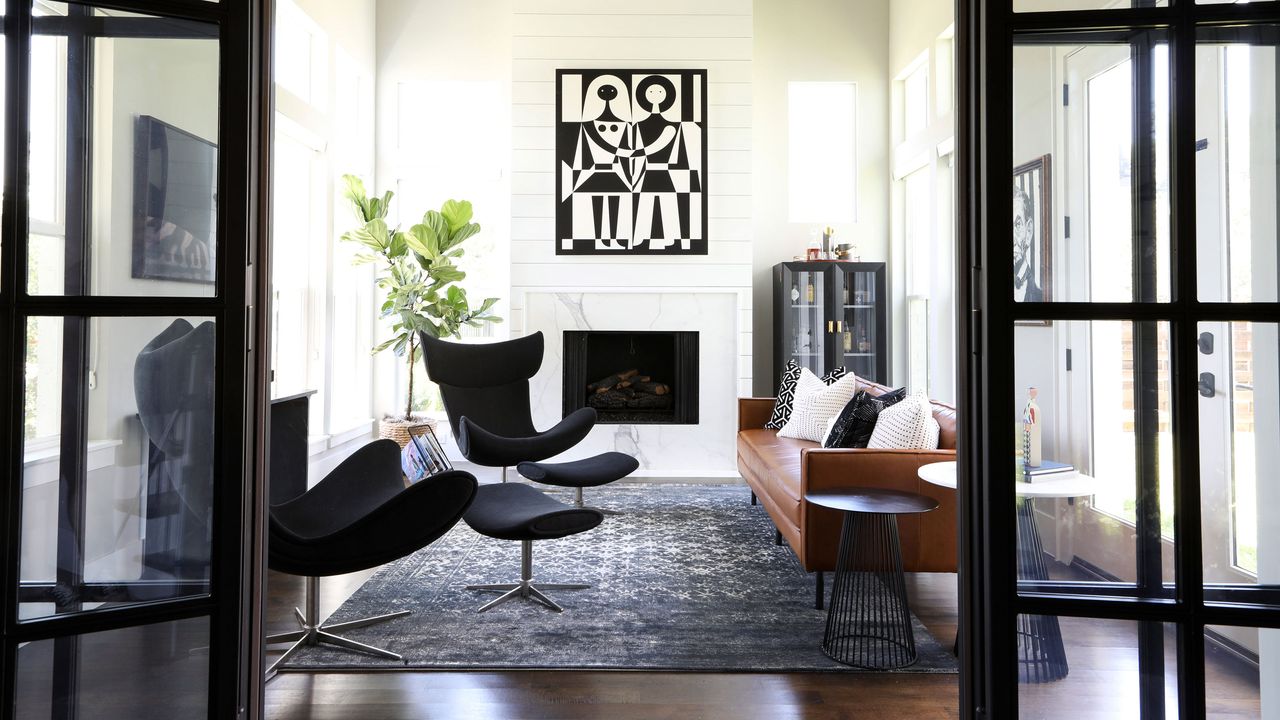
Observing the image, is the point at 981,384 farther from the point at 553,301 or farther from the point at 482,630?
the point at 553,301

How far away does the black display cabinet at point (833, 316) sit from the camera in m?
5.79

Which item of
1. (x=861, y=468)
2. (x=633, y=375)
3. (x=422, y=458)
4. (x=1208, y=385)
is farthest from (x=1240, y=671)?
(x=633, y=375)

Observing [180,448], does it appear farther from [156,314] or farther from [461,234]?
[461,234]

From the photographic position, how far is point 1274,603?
1356mm

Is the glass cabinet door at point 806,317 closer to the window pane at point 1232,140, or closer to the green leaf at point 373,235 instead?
the green leaf at point 373,235

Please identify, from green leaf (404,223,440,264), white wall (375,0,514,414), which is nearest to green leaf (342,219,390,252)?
green leaf (404,223,440,264)

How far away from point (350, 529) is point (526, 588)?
1012 mm

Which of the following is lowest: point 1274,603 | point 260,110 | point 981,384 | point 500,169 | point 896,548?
point 896,548

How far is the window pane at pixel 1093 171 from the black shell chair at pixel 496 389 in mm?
2945

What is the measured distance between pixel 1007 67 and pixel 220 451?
160 centimetres

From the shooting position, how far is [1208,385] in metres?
1.35

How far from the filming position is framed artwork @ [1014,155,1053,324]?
1.40m

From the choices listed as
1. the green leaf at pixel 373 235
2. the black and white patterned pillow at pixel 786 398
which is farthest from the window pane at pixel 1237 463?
the green leaf at pixel 373 235

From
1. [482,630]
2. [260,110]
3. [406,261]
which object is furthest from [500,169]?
[260,110]
